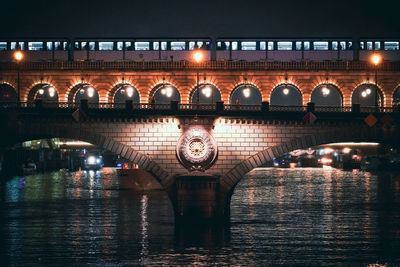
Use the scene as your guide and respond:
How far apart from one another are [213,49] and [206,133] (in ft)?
76.1

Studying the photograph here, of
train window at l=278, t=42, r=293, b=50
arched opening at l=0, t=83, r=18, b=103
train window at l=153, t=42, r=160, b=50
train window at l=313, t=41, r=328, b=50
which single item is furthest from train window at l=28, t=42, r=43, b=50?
train window at l=313, t=41, r=328, b=50

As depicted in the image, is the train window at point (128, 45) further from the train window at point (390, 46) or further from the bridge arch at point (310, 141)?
the train window at point (390, 46)

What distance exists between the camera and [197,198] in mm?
52156

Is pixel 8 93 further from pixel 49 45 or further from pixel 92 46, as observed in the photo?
pixel 92 46

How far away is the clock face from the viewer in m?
54.3

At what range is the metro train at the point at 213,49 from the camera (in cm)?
7525

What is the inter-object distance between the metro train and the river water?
54.8 feet

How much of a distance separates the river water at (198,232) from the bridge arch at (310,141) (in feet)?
14.0

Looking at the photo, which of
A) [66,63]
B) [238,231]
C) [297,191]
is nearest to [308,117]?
[238,231]

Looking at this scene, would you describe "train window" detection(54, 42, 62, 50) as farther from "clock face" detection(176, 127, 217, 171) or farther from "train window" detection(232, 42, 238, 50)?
"clock face" detection(176, 127, 217, 171)

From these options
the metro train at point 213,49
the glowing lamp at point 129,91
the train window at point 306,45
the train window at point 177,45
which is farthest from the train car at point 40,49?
the train window at point 306,45

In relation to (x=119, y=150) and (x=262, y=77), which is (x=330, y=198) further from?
(x=119, y=150)

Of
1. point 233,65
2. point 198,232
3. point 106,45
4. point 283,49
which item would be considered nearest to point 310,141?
point 198,232

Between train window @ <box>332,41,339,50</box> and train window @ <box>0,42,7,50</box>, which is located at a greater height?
train window @ <box>0,42,7,50</box>
